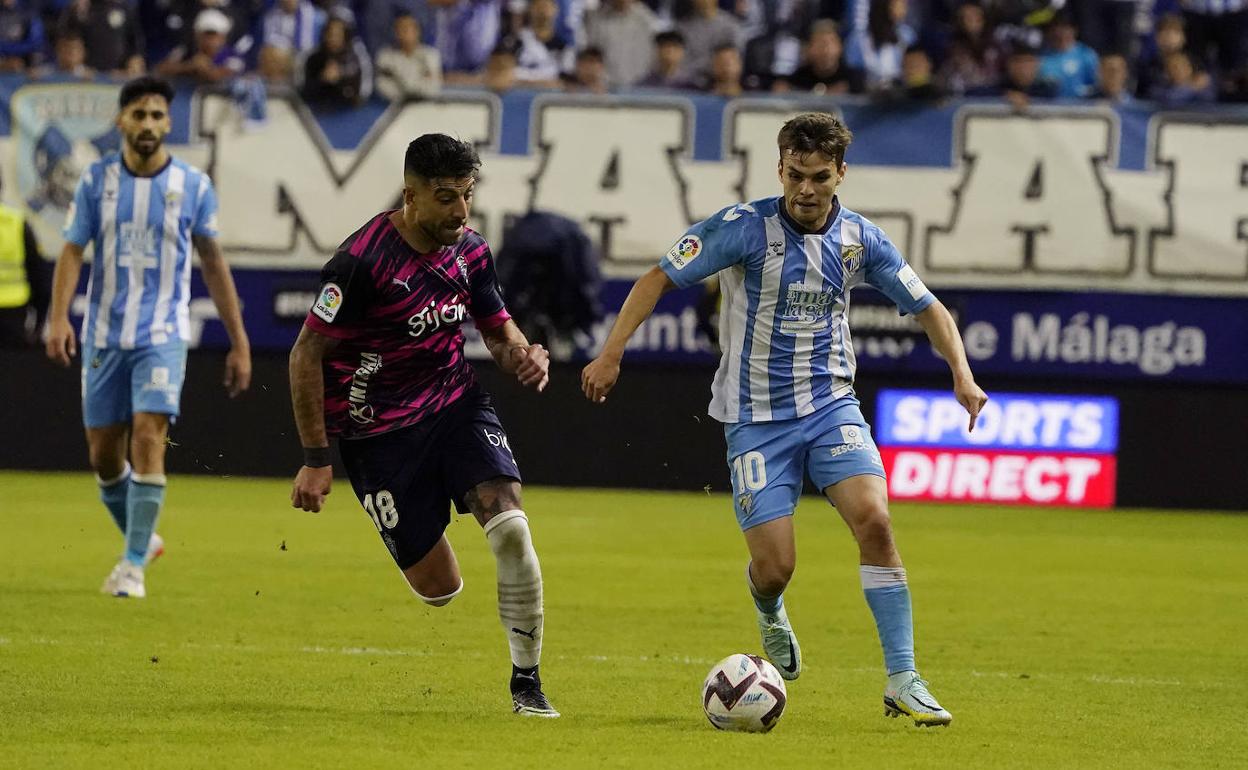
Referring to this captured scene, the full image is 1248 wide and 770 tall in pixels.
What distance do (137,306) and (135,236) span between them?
34cm

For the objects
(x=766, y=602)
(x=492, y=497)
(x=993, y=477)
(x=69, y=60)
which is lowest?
(x=993, y=477)

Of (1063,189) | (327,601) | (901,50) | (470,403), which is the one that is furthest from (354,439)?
(901,50)

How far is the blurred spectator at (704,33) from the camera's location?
1880 cm

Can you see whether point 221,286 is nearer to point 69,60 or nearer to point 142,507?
point 142,507

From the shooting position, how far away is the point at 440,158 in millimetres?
6676

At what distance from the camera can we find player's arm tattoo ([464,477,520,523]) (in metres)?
6.96

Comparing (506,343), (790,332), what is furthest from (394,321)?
(790,332)

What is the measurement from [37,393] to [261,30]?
4.18 metres

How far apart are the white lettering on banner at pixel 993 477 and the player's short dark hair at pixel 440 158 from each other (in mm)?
10408

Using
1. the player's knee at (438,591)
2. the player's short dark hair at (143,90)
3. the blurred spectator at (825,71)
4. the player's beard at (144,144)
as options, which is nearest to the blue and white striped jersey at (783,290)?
the player's knee at (438,591)

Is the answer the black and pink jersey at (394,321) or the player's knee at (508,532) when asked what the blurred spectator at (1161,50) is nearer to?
the black and pink jersey at (394,321)

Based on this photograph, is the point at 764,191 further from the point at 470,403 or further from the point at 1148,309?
the point at 470,403

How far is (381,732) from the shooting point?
261 inches

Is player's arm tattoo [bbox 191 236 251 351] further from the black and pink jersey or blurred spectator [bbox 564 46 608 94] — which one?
blurred spectator [bbox 564 46 608 94]
